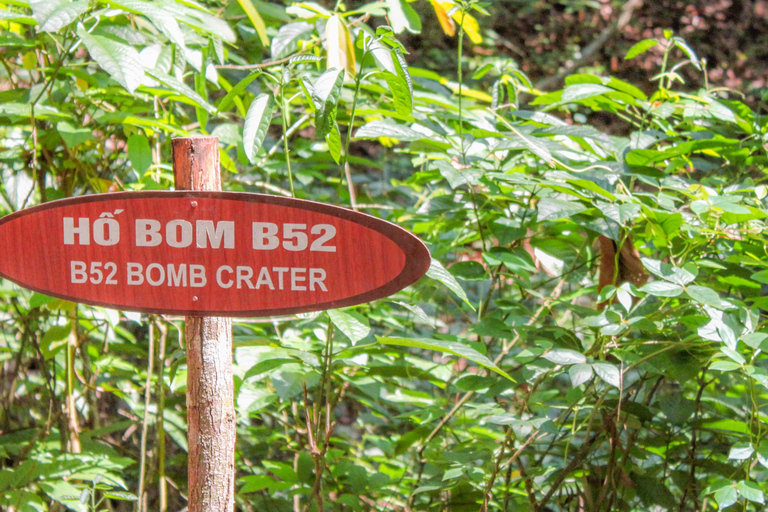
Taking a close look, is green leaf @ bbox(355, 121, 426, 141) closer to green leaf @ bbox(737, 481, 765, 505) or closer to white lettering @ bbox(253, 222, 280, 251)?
white lettering @ bbox(253, 222, 280, 251)

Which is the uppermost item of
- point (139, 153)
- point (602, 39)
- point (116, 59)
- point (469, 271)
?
point (602, 39)

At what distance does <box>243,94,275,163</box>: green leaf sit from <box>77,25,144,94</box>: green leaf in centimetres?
16

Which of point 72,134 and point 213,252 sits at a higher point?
point 72,134

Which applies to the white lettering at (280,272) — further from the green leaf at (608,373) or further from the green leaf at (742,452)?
the green leaf at (742,452)

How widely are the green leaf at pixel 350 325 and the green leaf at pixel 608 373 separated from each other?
1.05 feet

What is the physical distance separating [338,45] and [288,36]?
0.61 feet

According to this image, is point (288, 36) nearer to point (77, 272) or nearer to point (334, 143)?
point (334, 143)

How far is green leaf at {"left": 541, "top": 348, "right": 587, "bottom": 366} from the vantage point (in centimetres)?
91

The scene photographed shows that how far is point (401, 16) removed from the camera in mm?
1052

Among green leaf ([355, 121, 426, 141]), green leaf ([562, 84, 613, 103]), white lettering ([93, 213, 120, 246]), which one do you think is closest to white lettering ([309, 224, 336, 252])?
white lettering ([93, 213, 120, 246])

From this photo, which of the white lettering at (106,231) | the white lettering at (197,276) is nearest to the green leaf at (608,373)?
the white lettering at (197,276)

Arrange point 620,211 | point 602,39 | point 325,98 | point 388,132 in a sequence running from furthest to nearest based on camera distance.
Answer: point 602,39
point 388,132
point 620,211
point 325,98

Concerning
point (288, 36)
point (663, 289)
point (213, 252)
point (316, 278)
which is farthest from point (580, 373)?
point (288, 36)

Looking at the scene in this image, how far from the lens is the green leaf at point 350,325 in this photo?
33.4 inches
